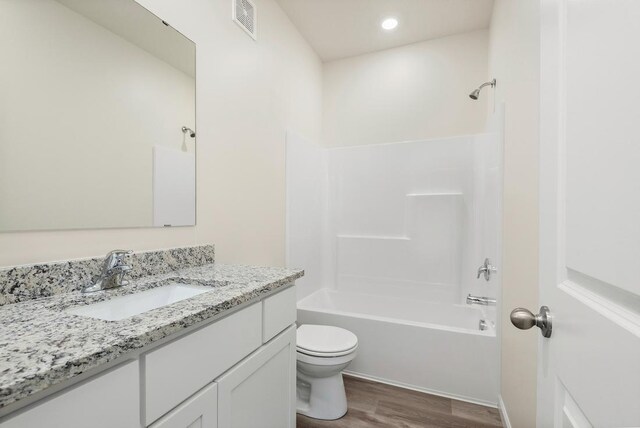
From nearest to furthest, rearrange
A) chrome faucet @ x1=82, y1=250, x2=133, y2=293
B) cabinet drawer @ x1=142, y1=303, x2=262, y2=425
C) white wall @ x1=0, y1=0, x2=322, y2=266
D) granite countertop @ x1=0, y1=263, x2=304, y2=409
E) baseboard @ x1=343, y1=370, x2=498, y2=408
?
granite countertop @ x1=0, y1=263, x2=304, y2=409 < cabinet drawer @ x1=142, y1=303, x2=262, y2=425 < chrome faucet @ x1=82, y1=250, x2=133, y2=293 < white wall @ x1=0, y1=0, x2=322, y2=266 < baseboard @ x1=343, y1=370, x2=498, y2=408

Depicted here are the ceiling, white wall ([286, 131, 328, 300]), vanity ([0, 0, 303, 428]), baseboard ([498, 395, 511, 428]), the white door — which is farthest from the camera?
white wall ([286, 131, 328, 300])

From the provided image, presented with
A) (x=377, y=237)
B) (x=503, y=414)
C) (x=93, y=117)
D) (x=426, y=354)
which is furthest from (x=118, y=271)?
(x=377, y=237)

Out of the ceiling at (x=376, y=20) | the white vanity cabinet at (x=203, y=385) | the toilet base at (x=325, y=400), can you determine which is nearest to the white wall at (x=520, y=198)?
the ceiling at (x=376, y=20)

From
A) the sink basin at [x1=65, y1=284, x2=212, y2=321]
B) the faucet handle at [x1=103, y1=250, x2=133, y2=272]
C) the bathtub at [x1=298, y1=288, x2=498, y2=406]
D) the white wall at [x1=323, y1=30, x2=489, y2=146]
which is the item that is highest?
the white wall at [x1=323, y1=30, x2=489, y2=146]

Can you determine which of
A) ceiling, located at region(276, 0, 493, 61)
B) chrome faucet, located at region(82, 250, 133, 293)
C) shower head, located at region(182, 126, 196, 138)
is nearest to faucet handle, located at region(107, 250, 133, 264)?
chrome faucet, located at region(82, 250, 133, 293)

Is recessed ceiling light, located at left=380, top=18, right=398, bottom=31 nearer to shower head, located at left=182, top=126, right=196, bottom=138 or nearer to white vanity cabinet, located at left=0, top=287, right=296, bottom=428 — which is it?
shower head, located at left=182, top=126, right=196, bottom=138

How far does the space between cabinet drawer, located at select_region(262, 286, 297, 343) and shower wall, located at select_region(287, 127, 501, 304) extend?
107cm

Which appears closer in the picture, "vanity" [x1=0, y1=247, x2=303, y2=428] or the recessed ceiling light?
"vanity" [x1=0, y1=247, x2=303, y2=428]

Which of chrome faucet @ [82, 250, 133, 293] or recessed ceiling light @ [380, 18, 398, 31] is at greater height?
recessed ceiling light @ [380, 18, 398, 31]

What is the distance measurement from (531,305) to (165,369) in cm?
133

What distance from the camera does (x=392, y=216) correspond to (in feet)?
9.47

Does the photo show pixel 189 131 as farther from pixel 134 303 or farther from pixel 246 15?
pixel 246 15

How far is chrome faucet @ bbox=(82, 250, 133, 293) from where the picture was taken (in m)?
1.02

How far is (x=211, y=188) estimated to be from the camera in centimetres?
162
